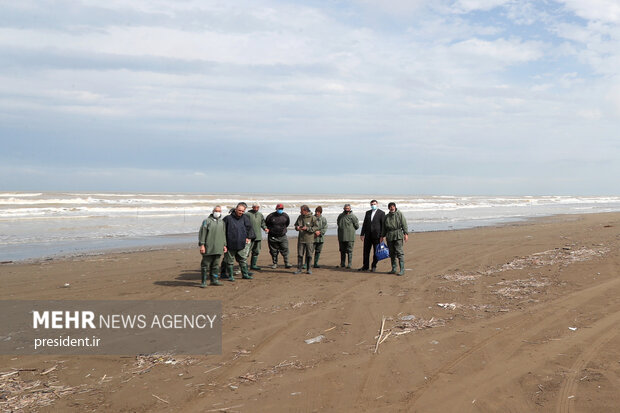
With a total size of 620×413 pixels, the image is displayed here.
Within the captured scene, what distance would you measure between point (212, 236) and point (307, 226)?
2.77 meters

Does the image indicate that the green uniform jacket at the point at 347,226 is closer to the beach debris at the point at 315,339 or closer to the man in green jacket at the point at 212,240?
the man in green jacket at the point at 212,240

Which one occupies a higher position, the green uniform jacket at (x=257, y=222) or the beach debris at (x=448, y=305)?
the green uniform jacket at (x=257, y=222)

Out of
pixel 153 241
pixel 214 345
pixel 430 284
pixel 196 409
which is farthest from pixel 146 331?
pixel 153 241

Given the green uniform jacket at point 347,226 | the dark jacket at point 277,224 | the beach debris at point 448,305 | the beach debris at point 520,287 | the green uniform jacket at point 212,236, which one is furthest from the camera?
the green uniform jacket at point 347,226

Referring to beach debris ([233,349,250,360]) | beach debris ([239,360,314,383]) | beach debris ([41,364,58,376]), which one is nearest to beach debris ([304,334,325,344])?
beach debris ([239,360,314,383])

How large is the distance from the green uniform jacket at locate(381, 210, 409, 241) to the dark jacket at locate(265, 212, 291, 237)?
2.54 meters

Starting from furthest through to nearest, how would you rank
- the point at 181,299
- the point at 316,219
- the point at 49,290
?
the point at 316,219
the point at 49,290
the point at 181,299

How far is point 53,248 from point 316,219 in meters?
11.1

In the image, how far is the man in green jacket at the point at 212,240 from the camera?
988 centimetres

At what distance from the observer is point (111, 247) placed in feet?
58.9

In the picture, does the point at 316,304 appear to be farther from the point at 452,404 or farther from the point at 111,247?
the point at 111,247

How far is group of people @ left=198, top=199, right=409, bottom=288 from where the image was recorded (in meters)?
10.1

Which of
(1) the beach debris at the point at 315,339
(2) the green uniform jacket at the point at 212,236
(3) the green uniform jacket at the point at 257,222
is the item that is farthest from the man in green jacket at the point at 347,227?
(1) the beach debris at the point at 315,339

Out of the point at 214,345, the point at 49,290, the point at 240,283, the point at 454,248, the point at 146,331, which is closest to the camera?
the point at 214,345
